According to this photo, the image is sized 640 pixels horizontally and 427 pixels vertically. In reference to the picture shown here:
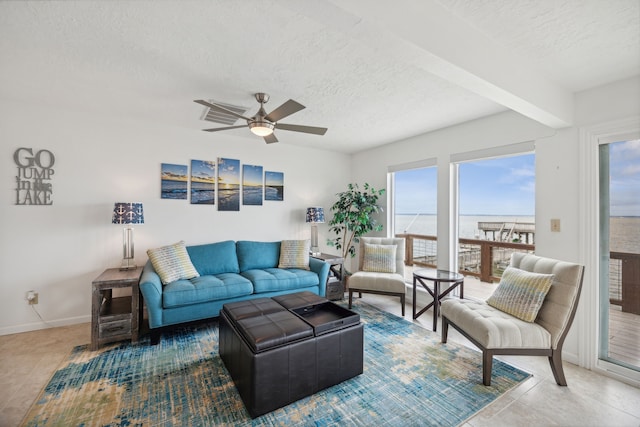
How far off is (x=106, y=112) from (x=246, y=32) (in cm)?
249

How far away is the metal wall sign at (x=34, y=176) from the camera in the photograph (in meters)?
2.98

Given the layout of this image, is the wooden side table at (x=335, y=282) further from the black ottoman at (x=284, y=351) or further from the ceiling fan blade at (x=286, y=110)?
the ceiling fan blade at (x=286, y=110)

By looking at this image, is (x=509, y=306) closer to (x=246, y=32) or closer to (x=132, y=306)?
(x=246, y=32)

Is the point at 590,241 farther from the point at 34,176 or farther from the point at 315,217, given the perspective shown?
the point at 34,176

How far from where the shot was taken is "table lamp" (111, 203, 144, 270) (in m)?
3.10

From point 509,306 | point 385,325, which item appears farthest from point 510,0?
point 385,325

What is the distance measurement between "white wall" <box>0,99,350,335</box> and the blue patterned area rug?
1.04 meters

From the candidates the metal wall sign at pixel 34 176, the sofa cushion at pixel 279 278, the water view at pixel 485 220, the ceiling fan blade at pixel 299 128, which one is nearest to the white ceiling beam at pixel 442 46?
the ceiling fan blade at pixel 299 128

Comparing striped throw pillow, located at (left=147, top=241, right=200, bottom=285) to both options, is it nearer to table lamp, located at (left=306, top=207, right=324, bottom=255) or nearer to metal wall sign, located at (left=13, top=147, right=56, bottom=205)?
metal wall sign, located at (left=13, top=147, right=56, bottom=205)

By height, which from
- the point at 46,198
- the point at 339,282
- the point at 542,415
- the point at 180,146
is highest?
the point at 180,146

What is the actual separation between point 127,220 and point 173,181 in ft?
2.71

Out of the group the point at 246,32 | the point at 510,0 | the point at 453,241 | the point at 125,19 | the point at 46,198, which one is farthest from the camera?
the point at 453,241

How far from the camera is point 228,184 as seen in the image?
162 inches

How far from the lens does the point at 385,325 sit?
326 cm
